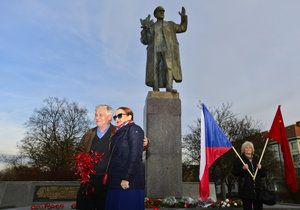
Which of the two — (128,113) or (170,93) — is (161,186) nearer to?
(170,93)

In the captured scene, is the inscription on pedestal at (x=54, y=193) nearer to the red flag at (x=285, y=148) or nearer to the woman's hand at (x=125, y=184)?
the red flag at (x=285, y=148)

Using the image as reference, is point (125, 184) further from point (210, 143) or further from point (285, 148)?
point (285, 148)

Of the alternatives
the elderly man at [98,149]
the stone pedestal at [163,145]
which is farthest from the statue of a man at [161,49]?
the elderly man at [98,149]

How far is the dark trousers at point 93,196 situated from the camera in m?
4.25

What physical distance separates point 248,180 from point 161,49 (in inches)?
224

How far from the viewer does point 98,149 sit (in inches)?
172

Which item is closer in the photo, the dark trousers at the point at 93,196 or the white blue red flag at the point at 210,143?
the dark trousers at the point at 93,196

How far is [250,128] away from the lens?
108ft

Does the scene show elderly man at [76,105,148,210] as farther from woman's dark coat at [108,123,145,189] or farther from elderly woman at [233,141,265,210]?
elderly woman at [233,141,265,210]

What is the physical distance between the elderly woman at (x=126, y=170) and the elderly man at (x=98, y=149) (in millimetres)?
205

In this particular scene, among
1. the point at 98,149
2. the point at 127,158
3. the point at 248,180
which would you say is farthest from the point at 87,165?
the point at 248,180

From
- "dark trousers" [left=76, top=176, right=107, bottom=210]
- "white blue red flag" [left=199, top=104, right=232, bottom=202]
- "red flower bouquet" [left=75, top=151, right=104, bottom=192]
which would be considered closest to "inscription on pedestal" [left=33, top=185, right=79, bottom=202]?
"white blue red flag" [left=199, top=104, right=232, bottom=202]

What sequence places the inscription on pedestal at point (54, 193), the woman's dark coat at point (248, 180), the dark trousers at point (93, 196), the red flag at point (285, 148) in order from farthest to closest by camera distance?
the inscription on pedestal at point (54, 193)
the red flag at point (285, 148)
the woman's dark coat at point (248, 180)
the dark trousers at point (93, 196)

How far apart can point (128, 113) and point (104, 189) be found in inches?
41.1
